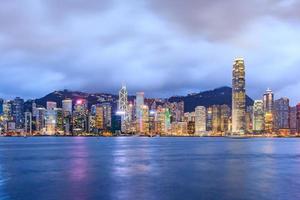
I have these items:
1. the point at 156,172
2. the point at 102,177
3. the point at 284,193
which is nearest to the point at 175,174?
the point at 156,172

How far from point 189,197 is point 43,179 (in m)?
21.5

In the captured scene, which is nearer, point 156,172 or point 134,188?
point 134,188

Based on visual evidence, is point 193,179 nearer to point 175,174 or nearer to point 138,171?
point 175,174

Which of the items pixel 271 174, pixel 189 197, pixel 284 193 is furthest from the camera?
pixel 271 174

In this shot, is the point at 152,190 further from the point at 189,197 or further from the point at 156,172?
the point at 156,172

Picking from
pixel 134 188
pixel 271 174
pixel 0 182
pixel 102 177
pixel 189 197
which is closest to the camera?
pixel 189 197

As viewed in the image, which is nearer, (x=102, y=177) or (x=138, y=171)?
(x=102, y=177)

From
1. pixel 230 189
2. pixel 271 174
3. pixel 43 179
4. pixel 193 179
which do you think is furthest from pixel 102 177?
pixel 271 174

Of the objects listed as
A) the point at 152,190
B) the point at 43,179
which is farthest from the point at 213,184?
the point at 43,179

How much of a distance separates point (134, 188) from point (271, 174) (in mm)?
23122

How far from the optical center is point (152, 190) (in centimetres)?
4647

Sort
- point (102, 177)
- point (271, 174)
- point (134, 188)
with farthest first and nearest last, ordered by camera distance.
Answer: point (271, 174) → point (102, 177) → point (134, 188)

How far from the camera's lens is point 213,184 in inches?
1988

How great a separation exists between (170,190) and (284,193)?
11462 millimetres
